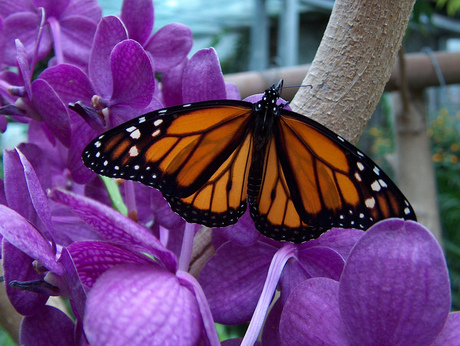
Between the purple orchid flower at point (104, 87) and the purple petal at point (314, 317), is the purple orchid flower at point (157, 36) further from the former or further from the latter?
the purple petal at point (314, 317)

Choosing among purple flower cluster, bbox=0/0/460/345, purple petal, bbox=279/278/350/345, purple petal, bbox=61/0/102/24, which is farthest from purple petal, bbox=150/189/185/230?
purple petal, bbox=61/0/102/24

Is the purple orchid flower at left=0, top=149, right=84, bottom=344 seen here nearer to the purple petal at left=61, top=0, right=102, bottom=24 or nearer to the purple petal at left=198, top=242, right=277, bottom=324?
the purple petal at left=198, top=242, right=277, bottom=324

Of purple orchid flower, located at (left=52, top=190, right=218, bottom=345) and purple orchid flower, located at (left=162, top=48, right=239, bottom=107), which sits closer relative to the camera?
purple orchid flower, located at (left=52, top=190, right=218, bottom=345)

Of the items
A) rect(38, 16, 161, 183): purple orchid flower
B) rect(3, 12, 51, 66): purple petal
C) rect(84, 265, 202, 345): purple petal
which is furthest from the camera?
rect(3, 12, 51, 66): purple petal

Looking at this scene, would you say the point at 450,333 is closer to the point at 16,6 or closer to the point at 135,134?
the point at 135,134

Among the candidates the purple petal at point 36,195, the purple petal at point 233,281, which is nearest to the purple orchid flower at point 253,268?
the purple petal at point 233,281

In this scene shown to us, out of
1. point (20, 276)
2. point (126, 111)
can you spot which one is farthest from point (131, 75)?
point (20, 276)
